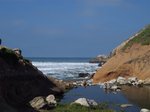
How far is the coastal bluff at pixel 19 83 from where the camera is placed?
30.8 m

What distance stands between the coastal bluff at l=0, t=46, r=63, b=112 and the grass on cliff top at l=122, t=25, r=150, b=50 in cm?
2076

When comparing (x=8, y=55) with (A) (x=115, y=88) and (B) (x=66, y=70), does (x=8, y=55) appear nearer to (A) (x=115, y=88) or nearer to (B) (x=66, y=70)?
(A) (x=115, y=88)

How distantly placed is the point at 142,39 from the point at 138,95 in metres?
23.1

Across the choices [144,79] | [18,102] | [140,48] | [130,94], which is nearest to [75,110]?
[18,102]

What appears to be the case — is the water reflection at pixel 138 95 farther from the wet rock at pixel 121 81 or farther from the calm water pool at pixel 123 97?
the wet rock at pixel 121 81

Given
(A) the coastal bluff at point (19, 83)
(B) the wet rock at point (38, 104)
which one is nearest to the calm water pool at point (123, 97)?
(A) the coastal bluff at point (19, 83)

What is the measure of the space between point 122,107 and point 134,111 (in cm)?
227

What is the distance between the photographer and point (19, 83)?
3934 cm

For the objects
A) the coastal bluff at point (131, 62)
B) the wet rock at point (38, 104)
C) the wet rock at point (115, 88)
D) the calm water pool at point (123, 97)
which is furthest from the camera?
the coastal bluff at point (131, 62)

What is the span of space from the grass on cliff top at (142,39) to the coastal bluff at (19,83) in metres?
20.8

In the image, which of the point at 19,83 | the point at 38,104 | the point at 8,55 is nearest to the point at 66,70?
the point at 19,83

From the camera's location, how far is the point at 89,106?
3369 cm

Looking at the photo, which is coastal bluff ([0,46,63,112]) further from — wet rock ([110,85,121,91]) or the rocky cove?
wet rock ([110,85,121,91])

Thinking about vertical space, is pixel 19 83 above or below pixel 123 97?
above
